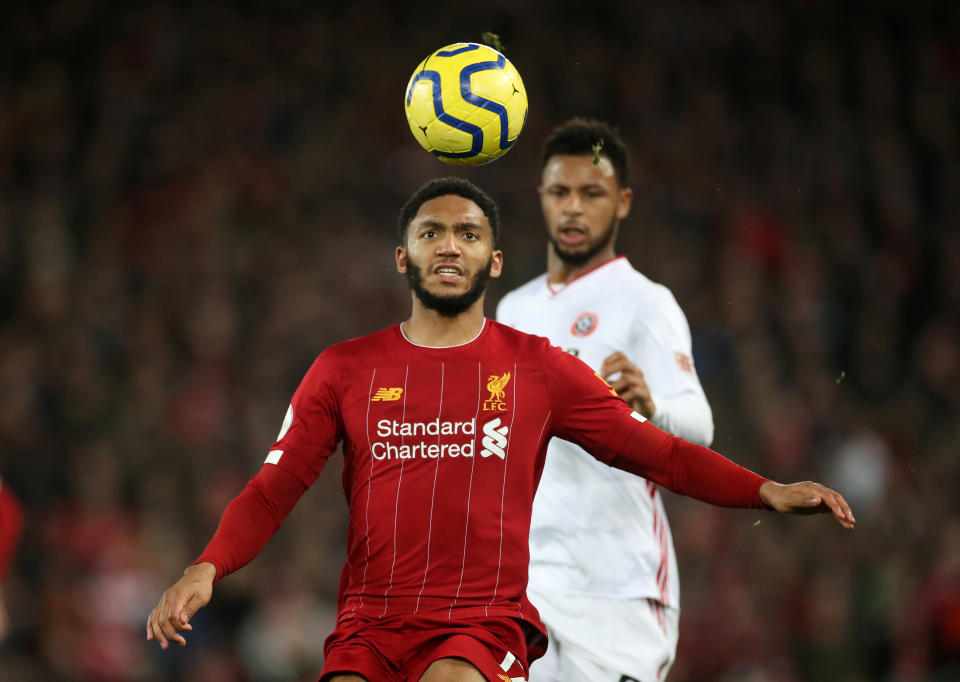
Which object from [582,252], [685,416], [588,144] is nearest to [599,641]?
[685,416]

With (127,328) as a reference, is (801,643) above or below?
below

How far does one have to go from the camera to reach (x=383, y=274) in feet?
39.0

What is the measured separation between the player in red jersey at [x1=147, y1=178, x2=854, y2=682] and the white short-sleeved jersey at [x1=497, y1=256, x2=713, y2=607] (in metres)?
0.84

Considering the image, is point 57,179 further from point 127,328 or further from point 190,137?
point 127,328

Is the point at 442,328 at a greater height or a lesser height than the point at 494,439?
greater

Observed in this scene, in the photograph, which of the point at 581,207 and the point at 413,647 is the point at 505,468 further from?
the point at 581,207

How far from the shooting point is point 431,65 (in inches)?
178

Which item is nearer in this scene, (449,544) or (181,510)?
(449,544)

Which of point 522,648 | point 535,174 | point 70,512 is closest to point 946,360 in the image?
point 535,174

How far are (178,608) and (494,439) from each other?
3.55 ft

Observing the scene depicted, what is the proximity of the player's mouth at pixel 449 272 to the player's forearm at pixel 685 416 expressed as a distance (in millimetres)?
977

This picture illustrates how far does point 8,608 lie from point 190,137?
5.67 metres

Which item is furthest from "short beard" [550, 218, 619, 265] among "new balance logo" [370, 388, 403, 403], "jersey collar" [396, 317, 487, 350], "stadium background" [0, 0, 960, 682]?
"stadium background" [0, 0, 960, 682]

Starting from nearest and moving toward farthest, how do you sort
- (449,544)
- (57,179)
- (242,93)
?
(449,544) → (57,179) → (242,93)
